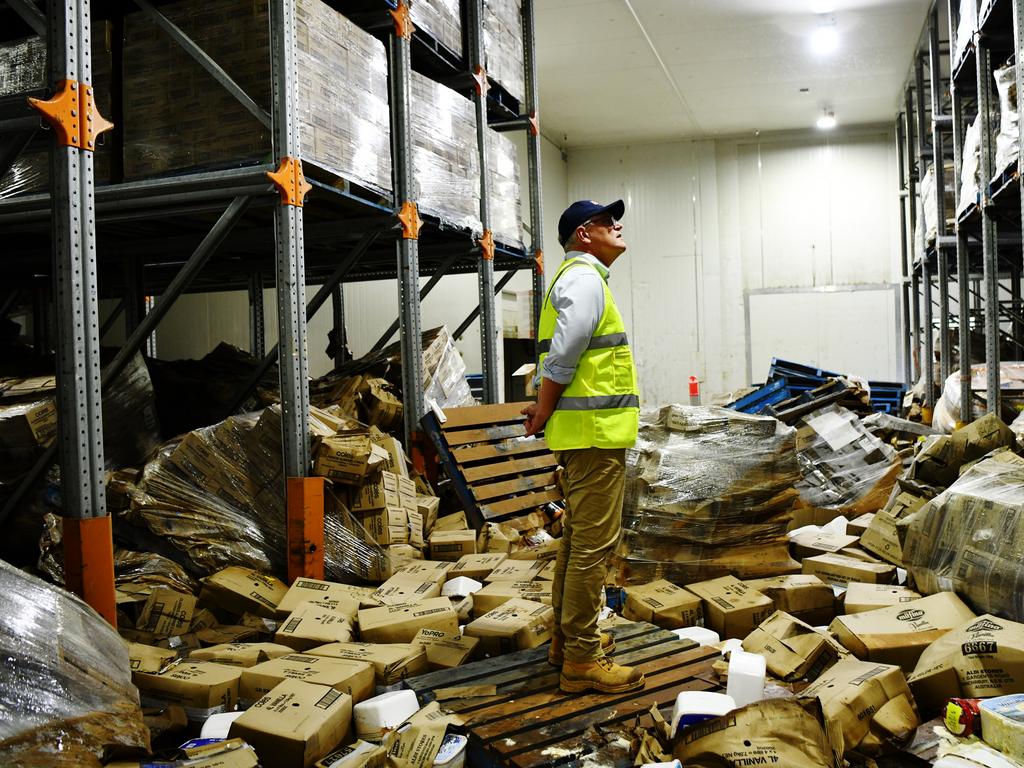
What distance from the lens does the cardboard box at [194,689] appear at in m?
3.04

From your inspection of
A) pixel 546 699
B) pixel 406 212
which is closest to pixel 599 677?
pixel 546 699

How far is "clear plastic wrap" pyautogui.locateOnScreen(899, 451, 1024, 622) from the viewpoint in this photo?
3307mm

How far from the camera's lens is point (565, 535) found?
11.0ft

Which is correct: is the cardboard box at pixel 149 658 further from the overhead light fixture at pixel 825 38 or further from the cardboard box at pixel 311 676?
the overhead light fixture at pixel 825 38

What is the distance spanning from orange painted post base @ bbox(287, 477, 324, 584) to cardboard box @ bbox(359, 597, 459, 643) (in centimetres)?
66

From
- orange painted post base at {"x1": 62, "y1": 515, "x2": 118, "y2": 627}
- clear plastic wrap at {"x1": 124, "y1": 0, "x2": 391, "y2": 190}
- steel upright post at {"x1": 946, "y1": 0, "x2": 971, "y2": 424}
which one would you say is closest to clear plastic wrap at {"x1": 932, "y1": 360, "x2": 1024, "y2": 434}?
steel upright post at {"x1": 946, "y1": 0, "x2": 971, "y2": 424}

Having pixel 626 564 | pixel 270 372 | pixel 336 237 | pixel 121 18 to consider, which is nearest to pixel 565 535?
pixel 626 564

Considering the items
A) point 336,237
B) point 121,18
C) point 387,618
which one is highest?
point 121,18

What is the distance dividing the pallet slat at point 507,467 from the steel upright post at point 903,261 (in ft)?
33.3

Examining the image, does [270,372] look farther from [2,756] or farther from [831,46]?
[831,46]

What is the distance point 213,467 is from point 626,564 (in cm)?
234

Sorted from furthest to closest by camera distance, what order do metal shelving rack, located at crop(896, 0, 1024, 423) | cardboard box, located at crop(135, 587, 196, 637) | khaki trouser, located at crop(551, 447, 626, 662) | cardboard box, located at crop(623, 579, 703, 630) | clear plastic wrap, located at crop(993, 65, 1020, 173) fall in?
metal shelving rack, located at crop(896, 0, 1024, 423)
clear plastic wrap, located at crop(993, 65, 1020, 173)
cardboard box, located at crop(623, 579, 703, 630)
cardboard box, located at crop(135, 587, 196, 637)
khaki trouser, located at crop(551, 447, 626, 662)

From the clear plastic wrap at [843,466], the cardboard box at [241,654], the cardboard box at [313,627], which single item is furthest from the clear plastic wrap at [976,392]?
the cardboard box at [241,654]

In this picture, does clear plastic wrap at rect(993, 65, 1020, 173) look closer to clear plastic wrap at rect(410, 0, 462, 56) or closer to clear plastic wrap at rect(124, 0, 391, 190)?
clear plastic wrap at rect(410, 0, 462, 56)
